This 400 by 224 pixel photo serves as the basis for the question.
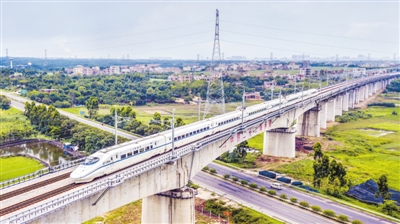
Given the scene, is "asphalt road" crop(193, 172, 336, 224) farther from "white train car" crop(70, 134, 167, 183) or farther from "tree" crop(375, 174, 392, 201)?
"white train car" crop(70, 134, 167, 183)

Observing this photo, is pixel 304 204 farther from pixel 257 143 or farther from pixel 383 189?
pixel 257 143

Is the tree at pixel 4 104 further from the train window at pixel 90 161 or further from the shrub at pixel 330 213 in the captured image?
the shrub at pixel 330 213

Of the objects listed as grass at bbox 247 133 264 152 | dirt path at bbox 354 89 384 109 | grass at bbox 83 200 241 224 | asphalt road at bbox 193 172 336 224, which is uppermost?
dirt path at bbox 354 89 384 109

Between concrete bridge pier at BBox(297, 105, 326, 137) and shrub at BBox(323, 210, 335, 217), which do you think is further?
concrete bridge pier at BBox(297, 105, 326, 137)

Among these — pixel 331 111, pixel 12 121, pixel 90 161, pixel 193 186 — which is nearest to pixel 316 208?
pixel 193 186

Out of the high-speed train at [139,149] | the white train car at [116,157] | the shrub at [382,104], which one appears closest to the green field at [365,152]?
the high-speed train at [139,149]

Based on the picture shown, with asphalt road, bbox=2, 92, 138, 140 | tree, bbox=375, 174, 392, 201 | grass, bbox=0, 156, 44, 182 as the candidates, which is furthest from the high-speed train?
grass, bbox=0, 156, 44, 182
